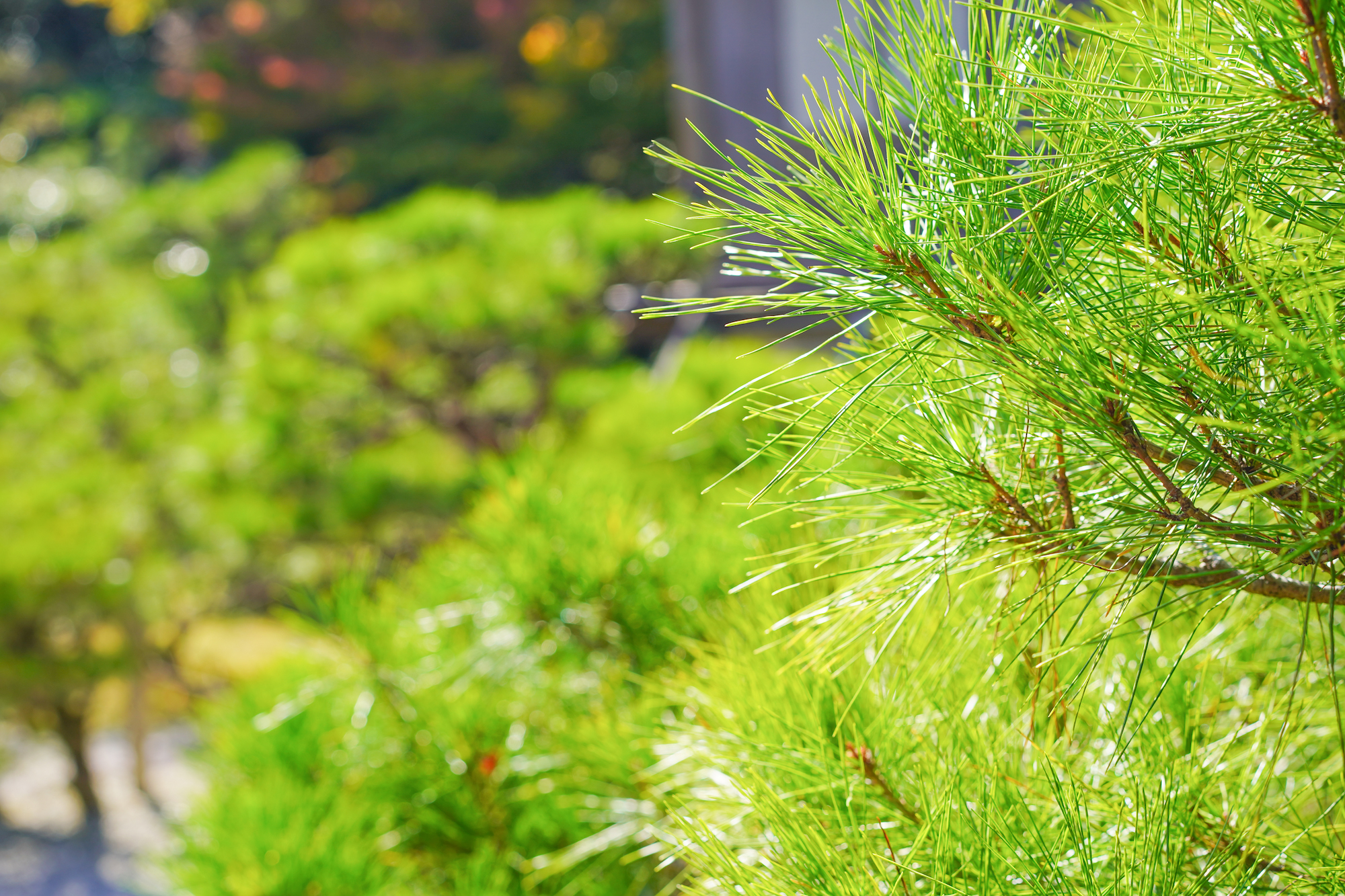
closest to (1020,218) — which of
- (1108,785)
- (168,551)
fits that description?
(1108,785)

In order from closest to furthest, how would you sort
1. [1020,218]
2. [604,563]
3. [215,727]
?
[1020,218]
[604,563]
[215,727]

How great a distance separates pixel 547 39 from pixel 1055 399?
222 inches

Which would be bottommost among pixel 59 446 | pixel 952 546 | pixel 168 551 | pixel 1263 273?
pixel 168 551

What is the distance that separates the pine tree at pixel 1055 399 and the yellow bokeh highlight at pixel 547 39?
5.41 m

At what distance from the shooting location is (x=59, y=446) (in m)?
2.57

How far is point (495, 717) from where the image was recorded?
672 mm

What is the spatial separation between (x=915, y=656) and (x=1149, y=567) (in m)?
0.18

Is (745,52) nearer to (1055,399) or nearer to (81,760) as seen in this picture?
(1055,399)

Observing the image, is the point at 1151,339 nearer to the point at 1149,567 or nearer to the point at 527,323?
the point at 1149,567

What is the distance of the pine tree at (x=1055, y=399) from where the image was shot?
30cm

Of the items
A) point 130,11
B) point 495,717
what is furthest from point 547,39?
point 495,717

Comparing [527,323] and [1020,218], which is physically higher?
[1020,218]

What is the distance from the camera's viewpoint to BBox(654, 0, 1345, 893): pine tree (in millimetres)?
298

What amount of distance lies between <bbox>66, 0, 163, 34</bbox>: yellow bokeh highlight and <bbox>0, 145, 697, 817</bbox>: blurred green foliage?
3.42 m
